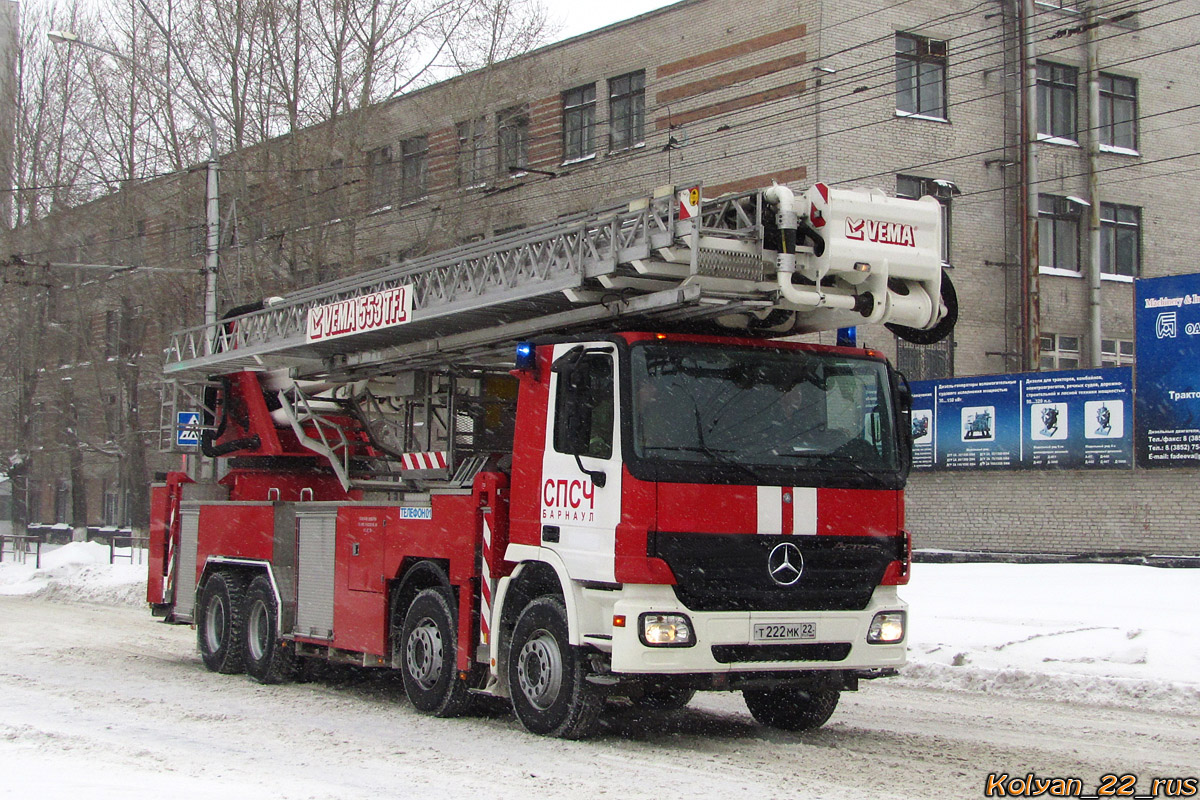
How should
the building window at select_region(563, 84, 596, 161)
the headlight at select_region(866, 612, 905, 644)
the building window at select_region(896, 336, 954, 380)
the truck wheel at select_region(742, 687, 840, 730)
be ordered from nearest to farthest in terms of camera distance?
the headlight at select_region(866, 612, 905, 644)
the truck wheel at select_region(742, 687, 840, 730)
the building window at select_region(896, 336, 954, 380)
the building window at select_region(563, 84, 596, 161)

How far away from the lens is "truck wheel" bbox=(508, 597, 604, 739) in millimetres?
8727

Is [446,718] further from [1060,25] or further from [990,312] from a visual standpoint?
[1060,25]

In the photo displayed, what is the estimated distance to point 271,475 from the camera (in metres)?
14.3

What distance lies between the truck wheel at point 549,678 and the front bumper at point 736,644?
35cm

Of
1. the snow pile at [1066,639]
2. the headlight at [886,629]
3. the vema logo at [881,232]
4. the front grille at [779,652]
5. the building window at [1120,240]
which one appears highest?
the building window at [1120,240]

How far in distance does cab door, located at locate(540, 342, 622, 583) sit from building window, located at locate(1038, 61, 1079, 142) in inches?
→ 965

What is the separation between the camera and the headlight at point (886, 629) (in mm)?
8906

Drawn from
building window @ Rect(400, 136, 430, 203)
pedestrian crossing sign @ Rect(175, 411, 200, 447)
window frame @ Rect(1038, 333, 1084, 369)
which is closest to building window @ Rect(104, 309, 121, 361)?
building window @ Rect(400, 136, 430, 203)

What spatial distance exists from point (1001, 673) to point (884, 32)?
19407 millimetres

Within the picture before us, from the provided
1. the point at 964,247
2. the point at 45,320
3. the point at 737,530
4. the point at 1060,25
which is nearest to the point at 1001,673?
the point at 737,530

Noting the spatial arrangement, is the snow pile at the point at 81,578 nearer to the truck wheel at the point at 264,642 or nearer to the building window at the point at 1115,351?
the truck wheel at the point at 264,642

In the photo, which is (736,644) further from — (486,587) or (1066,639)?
(1066,639)

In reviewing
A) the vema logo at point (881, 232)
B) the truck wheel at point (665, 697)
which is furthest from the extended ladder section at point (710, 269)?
the truck wheel at point (665, 697)

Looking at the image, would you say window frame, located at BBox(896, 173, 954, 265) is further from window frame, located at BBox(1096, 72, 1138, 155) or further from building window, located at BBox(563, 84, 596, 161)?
building window, located at BBox(563, 84, 596, 161)
